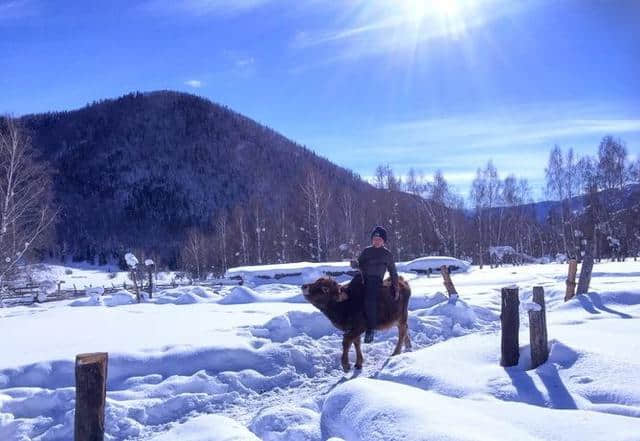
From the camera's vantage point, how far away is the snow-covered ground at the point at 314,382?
400 centimetres

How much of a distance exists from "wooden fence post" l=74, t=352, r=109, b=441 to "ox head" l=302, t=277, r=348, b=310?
3.62 meters

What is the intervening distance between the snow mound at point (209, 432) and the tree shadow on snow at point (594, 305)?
808cm

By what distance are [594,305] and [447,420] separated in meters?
8.16

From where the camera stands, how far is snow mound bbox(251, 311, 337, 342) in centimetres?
894

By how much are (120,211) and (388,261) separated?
11039 cm

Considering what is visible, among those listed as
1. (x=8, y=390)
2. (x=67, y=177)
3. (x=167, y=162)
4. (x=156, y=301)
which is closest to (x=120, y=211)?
(x=167, y=162)

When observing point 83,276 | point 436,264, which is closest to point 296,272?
point 436,264

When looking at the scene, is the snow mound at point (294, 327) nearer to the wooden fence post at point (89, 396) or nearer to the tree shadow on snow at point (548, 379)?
the tree shadow on snow at point (548, 379)

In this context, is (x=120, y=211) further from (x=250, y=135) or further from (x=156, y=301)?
(x=156, y=301)

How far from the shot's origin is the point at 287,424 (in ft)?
16.2

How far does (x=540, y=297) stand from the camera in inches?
234

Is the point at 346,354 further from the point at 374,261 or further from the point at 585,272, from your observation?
the point at 585,272

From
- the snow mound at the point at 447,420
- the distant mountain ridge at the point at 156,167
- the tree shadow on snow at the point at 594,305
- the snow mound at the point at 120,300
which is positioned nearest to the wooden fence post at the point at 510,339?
the snow mound at the point at 447,420

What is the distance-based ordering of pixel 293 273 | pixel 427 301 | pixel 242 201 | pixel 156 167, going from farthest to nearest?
pixel 156 167, pixel 242 201, pixel 293 273, pixel 427 301
